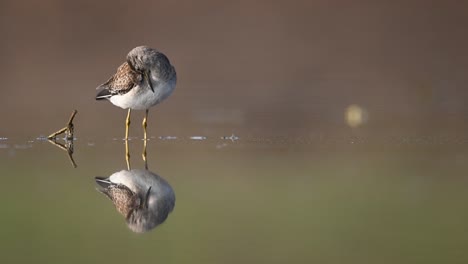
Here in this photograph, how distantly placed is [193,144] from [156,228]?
3988 mm

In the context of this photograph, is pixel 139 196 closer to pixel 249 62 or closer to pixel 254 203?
pixel 254 203

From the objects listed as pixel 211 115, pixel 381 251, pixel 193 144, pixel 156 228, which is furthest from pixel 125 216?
pixel 211 115

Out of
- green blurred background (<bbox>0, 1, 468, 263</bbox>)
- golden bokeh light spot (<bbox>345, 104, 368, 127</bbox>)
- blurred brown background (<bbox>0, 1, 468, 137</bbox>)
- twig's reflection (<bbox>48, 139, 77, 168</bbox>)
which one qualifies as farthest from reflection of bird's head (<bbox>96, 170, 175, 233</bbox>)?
golden bokeh light spot (<bbox>345, 104, 368, 127</bbox>)

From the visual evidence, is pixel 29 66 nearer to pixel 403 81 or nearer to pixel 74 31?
pixel 74 31

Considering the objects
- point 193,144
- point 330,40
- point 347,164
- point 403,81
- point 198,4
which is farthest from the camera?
point 198,4

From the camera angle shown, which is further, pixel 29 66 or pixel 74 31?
pixel 74 31

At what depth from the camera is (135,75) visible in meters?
10.4

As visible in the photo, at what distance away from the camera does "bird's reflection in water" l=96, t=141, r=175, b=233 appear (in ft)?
20.5

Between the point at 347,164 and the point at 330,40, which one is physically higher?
the point at 330,40

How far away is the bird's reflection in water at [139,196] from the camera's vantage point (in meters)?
6.26

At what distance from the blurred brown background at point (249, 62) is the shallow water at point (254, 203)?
183 cm

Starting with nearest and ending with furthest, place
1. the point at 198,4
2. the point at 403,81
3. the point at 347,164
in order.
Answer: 1. the point at 347,164
2. the point at 403,81
3. the point at 198,4

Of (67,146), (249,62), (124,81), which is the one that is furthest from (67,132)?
(249,62)

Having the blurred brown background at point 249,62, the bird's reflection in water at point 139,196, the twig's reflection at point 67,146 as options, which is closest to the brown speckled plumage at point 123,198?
the bird's reflection in water at point 139,196
